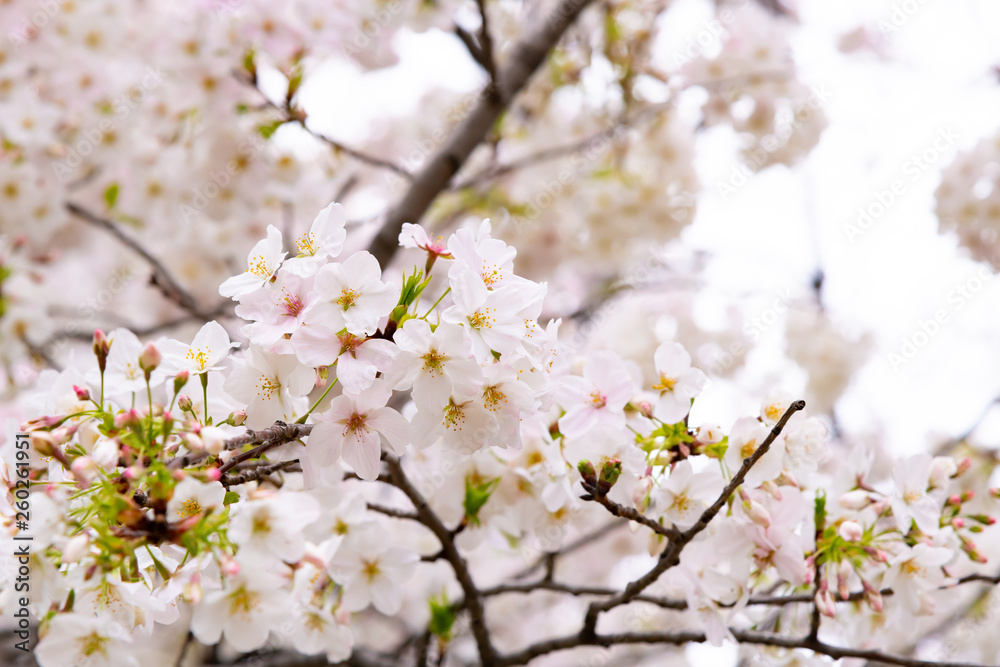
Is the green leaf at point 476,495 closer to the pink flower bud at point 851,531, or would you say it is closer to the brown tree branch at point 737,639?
the brown tree branch at point 737,639

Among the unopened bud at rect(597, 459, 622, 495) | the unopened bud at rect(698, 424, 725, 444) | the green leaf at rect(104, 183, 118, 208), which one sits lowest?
the unopened bud at rect(597, 459, 622, 495)

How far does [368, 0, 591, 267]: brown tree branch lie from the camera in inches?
82.7

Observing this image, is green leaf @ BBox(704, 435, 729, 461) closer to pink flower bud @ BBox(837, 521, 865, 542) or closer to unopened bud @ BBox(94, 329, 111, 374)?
pink flower bud @ BBox(837, 521, 865, 542)

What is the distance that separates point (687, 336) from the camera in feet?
12.3

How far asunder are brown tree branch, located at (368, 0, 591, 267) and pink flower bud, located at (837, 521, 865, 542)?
136cm

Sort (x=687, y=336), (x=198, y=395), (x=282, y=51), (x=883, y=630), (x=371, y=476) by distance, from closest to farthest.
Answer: (x=371, y=476)
(x=198, y=395)
(x=883, y=630)
(x=282, y=51)
(x=687, y=336)

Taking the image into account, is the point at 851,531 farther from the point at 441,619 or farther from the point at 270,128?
the point at 270,128

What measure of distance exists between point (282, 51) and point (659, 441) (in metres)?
1.72

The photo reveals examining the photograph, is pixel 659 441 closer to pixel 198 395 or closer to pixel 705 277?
pixel 198 395

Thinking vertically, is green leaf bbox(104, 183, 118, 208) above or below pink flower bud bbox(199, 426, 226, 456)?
above

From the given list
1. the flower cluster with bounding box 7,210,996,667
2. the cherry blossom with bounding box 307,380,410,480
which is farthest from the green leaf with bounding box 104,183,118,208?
the cherry blossom with bounding box 307,380,410,480

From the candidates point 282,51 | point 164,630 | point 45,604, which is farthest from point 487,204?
point 45,604

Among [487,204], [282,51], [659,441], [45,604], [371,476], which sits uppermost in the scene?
[487,204]

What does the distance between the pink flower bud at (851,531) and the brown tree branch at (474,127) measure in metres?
1.36
